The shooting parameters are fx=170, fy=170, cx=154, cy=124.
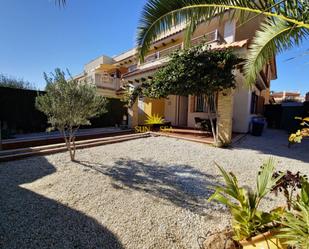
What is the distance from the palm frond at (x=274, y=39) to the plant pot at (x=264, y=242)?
3928mm

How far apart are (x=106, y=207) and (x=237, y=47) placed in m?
9.36

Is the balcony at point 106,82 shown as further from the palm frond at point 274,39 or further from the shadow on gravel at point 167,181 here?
the palm frond at point 274,39

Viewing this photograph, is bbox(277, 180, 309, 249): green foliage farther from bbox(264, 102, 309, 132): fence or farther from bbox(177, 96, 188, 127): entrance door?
bbox(264, 102, 309, 132): fence

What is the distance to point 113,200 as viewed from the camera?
152 inches

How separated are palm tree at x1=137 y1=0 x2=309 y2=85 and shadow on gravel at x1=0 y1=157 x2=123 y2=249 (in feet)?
15.0

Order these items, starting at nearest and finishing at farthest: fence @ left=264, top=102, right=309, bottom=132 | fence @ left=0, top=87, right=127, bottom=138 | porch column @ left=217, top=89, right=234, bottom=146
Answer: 1. porch column @ left=217, top=89, right=234, bottom=146
2. fence @ left=0, top=87, right=127, bottom=138
3. fence @ left=264, top=102, right=309, bottom=132

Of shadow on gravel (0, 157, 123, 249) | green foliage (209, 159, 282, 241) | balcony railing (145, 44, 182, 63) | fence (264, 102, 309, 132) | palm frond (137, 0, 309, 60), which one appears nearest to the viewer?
green foliage (209, 159, 282, 241)

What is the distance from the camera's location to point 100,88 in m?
20.0

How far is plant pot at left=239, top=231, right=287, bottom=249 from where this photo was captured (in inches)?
82.3

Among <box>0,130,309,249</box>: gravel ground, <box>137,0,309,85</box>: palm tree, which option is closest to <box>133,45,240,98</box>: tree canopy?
<box>137,0,309,85</box>: palm tree

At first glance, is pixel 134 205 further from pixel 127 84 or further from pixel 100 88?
pixel 100 88

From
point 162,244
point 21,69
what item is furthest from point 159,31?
point 21,69

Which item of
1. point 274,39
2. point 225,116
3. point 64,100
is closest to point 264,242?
point 274,39

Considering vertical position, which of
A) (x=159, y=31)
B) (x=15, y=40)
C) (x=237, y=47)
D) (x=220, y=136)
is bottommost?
(x=220, y=136)
